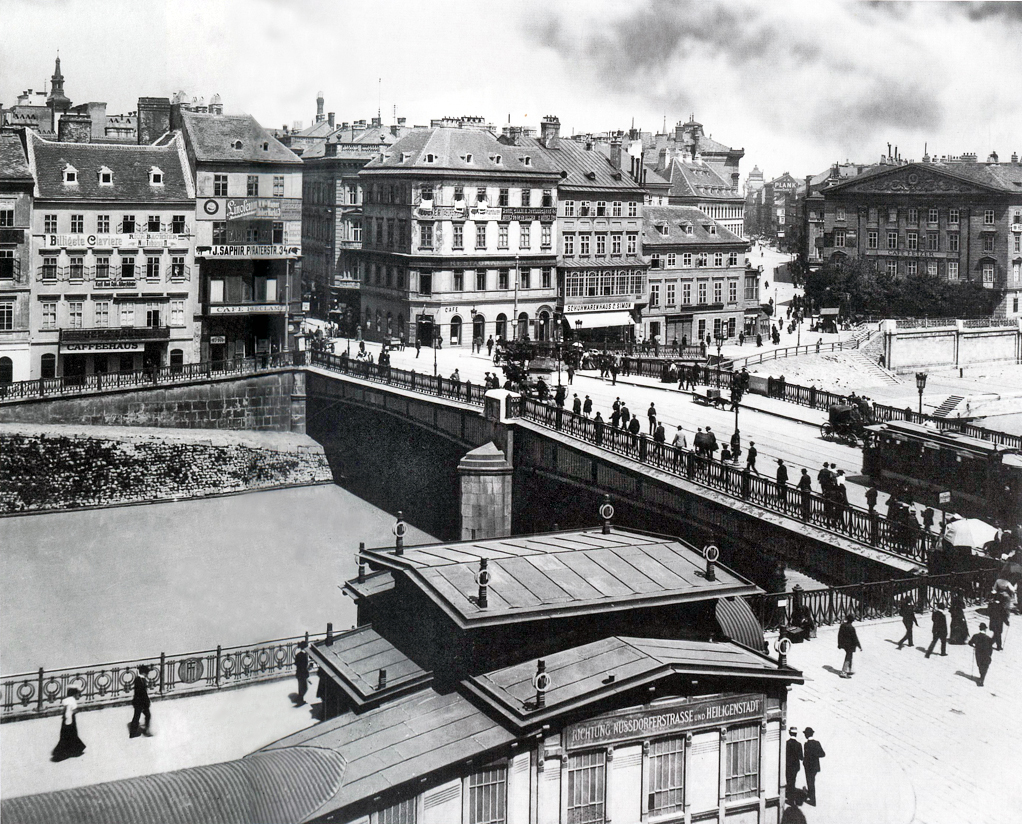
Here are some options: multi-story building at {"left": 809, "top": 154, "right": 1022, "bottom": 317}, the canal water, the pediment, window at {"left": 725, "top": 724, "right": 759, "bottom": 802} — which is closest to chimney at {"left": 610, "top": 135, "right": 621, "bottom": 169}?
multi-story building at {"left": 809, "top": 154, "right": 1022, "bottom": 317}

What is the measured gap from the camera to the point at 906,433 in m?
31.9

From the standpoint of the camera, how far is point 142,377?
164 ft

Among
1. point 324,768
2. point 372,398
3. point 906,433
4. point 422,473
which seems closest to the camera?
point 324,768

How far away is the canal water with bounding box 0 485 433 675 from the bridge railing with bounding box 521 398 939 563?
30.4 ft

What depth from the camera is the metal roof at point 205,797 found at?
14242mm

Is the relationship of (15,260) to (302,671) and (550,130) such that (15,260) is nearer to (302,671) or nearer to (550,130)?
(302,671)

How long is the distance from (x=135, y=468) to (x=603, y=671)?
1414 inches

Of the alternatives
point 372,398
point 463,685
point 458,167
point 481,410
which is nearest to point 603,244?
point 458,167

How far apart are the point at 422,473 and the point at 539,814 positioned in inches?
1163

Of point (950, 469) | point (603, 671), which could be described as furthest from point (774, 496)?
point (603, 671)

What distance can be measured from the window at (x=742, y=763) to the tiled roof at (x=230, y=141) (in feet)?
140

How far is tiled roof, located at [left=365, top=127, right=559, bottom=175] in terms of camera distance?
207 ft

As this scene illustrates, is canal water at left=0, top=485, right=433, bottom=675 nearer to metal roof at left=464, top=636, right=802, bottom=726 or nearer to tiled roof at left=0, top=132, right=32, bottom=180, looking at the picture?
tiled roof at left=0, top=132, right=32, bottom=180

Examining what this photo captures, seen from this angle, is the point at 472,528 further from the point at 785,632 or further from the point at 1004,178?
the point at 1004,178
